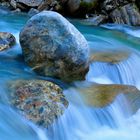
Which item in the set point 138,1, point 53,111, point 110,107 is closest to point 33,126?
point 53,111

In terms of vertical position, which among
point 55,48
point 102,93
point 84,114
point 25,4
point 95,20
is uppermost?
point 55,48

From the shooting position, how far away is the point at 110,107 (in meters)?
6.90

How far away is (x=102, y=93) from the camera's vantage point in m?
7.16

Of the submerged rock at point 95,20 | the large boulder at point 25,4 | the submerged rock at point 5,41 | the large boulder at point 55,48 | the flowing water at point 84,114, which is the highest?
the large boulder at point 55,48

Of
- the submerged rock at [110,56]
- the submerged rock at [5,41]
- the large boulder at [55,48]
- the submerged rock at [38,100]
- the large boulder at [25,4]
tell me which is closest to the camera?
the submerged rock at [38,100]

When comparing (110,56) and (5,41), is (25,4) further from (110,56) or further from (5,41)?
(110,56)

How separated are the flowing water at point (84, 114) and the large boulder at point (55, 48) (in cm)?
25

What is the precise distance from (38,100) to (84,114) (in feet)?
2.69

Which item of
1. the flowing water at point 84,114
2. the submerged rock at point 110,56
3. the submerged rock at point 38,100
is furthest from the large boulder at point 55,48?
the submerged rock at point 110,56

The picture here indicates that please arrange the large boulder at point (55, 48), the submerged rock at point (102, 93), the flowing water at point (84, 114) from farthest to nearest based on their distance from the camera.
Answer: the large boulder at point (55, 48) → the submerged rock at point (102, 93) → the flowing water at point (84, 114)

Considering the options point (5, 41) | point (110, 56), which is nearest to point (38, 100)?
point (5, 41)

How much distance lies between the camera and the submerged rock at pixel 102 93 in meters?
6.92

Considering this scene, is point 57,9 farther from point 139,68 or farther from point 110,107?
point 110,107

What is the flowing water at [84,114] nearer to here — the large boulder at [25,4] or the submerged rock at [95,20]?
the submerged rock at [95,20]
